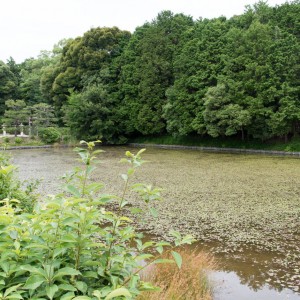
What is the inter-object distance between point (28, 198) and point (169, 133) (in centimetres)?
2649

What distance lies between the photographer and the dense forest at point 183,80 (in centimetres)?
2303

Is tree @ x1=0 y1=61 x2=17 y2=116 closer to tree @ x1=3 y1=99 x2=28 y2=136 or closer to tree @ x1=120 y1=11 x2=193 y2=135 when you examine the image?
tree @ x1=3 y1=99 x2=28 y2=136

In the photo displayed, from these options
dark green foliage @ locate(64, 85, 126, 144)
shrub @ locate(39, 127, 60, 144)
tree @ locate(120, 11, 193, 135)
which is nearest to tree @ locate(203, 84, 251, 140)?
tree @ locate(120, 11, 193, 135)

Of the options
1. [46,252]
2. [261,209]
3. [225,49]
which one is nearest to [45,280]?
[46,252]

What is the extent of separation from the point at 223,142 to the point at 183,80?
594cm

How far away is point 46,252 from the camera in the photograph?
172cm

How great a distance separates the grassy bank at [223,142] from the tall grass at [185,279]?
763 inches

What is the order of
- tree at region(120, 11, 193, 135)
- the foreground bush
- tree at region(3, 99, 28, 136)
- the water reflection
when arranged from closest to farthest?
the foreground bush, the water reflection, tree at region(120, 11, 193, 135), tree at region(3, 99, 28, 136)

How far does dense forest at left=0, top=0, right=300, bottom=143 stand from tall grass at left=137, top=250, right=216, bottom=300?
19.3m

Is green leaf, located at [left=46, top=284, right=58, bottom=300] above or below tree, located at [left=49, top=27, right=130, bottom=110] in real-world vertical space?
below

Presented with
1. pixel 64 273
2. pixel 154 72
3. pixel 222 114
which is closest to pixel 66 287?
pixel 64 273

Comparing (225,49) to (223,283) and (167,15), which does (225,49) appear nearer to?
(167,15)

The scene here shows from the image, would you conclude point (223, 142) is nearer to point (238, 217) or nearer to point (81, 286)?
point (238, 217)

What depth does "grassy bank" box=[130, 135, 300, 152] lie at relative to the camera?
22.9 m
